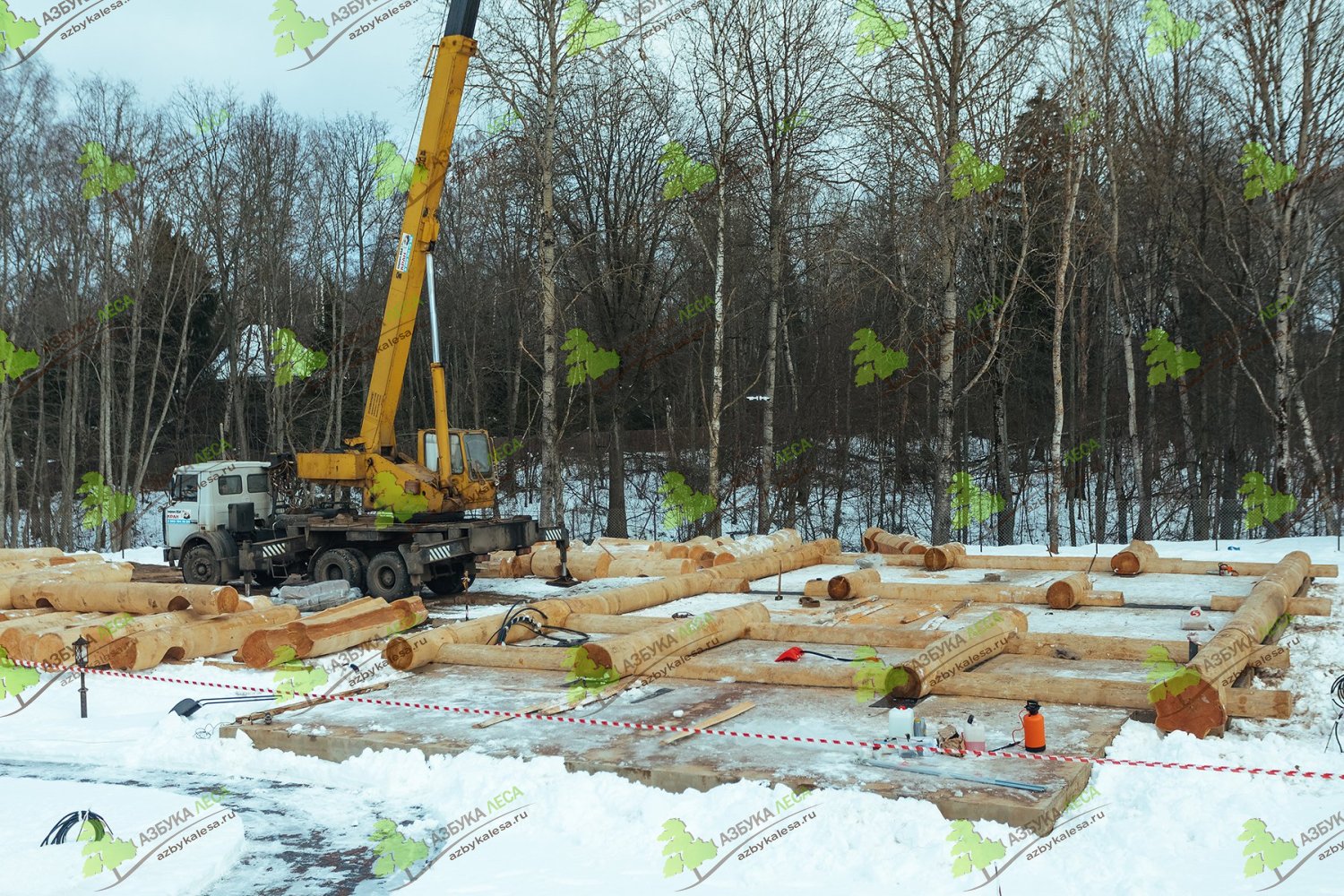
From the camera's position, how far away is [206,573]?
18422 mm

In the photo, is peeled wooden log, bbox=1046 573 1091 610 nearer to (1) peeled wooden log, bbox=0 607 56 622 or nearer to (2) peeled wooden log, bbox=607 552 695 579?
(2) peeled wooden log, bbox=607 552 695 579

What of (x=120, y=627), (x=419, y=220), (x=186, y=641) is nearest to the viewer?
(x=186, y=641)

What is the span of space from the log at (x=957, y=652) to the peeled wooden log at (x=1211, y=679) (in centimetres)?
182

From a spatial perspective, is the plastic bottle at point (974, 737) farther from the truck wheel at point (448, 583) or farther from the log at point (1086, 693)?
the truck wheel at point (448, 583)

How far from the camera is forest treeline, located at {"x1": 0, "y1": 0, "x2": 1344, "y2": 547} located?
899 inches

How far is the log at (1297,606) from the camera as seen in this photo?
45.0 feet

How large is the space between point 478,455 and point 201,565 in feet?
16.1

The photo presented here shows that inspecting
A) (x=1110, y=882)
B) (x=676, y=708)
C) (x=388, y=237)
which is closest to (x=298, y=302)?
(x=388, y=237)

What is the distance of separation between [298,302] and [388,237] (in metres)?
3.86

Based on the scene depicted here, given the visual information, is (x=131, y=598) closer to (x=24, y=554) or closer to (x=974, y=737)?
(x=24, y=554)

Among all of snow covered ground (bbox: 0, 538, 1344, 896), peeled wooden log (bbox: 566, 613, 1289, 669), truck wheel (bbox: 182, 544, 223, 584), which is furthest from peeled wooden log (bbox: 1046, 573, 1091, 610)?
truck wheel (bbox: 182, 544, 223, 584)

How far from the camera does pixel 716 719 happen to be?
8.95m

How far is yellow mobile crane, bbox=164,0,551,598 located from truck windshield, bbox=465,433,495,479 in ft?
0.06

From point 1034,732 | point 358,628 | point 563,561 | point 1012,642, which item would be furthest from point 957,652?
point 563,561
